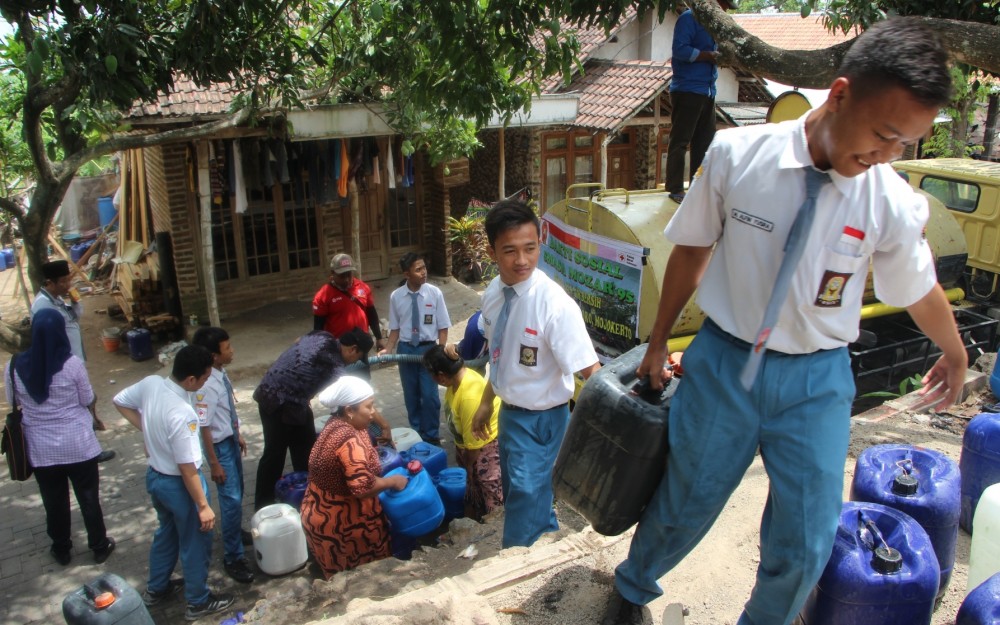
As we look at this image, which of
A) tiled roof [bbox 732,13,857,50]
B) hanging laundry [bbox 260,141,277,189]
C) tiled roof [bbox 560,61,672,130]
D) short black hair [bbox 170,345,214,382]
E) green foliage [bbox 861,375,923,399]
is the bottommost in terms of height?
green foliage [bbox 861,375,923,399]

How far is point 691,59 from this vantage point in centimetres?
591

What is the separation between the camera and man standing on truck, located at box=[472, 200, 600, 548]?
3393mm

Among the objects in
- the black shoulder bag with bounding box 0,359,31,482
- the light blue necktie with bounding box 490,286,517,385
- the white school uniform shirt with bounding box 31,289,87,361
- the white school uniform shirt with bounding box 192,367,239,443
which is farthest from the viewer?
the white school uniform shirt with bounding box 31,289,87,361

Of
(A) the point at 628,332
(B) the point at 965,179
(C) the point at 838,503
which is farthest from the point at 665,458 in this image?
(B) the point at 965,179

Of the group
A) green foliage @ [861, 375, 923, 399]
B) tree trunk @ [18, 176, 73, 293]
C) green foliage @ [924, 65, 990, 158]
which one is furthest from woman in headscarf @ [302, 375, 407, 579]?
green foliage @ [924, 65, 990, 158]

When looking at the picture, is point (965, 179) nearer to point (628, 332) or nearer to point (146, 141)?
point (628, 332)

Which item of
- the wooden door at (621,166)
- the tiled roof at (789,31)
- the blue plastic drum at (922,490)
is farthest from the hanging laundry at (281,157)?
the tiled roof at (789,31)

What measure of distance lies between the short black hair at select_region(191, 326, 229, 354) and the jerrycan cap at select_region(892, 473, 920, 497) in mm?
3761

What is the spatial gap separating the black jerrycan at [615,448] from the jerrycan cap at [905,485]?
100 centimetres

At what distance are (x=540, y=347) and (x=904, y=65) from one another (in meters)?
2.05

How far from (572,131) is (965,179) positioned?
7351mm

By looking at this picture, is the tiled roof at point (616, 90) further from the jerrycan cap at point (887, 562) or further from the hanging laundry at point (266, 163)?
the jerrycan cap at point (887, 562)

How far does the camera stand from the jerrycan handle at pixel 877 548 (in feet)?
7.80

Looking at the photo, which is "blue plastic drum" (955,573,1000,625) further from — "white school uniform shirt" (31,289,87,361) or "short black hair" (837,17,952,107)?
"white school uniform shirt" (31,289,87,361)
